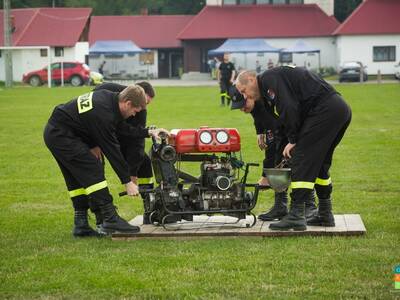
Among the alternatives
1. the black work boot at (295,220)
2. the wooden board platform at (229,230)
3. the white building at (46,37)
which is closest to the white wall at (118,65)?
the white building at (46,37)

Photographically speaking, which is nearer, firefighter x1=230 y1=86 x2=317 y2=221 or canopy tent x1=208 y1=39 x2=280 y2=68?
firefighter x1=230 y1=86 x2=317 y2=221

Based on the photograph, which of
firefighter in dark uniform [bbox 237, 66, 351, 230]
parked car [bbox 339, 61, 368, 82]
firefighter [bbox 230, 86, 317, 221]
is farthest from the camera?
parked car [bbox 339, 61, 368, 82]

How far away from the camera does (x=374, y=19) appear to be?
248ft

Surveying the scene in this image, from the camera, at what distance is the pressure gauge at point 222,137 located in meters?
9.69

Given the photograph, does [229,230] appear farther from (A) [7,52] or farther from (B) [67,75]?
(B) [67,75]

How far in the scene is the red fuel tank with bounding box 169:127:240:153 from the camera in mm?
9680

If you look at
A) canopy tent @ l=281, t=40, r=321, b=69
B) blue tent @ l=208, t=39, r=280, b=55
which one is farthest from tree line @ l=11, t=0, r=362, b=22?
blue tent @ l=208, t=39, r=280, b=55

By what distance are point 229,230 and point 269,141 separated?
1.32 meters

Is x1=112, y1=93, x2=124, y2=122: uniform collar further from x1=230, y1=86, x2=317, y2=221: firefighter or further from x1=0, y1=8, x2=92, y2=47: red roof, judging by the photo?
x1=0, y1=8, x2=92, y2=47: red roof

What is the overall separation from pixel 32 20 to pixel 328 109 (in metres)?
74.4

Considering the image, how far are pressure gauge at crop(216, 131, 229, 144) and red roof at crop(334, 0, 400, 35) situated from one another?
215ft

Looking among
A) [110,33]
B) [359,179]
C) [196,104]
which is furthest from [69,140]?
[110,33]

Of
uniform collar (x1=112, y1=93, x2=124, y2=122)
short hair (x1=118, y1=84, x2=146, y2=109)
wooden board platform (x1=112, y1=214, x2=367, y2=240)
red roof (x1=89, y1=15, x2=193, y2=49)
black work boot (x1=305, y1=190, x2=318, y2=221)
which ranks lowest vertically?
wooden board platform (x1=112, y1=214, x2=367, y2=240)

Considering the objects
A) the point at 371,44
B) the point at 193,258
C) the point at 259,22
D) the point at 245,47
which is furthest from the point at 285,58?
the point at 193,258
